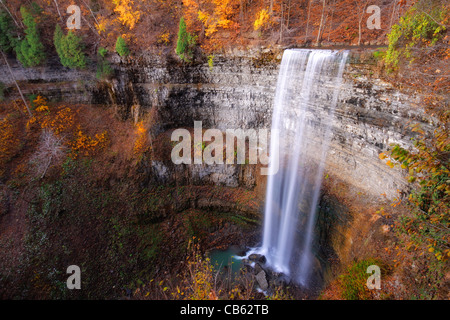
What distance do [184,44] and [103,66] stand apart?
22.8ft

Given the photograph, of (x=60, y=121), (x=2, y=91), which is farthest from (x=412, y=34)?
(x=2, y=91)

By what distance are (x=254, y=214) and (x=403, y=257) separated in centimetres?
942

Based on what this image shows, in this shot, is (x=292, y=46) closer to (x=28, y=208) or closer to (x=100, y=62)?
(x=100, y=62)

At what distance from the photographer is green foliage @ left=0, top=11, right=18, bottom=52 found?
1631cm

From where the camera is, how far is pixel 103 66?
17094 millimetres

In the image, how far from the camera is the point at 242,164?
16844 mm

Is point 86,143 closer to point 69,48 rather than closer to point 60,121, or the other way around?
point 60,121

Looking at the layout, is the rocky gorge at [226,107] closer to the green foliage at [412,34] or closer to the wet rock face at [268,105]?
the wet rock face at [268,105]

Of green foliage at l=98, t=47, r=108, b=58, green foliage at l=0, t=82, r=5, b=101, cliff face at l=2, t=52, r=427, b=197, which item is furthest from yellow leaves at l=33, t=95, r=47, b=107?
green foliage at l=98, t=47, r=108, b=58

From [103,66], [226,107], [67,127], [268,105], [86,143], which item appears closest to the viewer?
[268,105]

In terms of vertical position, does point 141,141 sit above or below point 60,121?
below

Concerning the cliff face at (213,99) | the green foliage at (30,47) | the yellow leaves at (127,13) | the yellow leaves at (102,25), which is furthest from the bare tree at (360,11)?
the green foliage at (30,47)

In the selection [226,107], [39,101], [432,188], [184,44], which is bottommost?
[432,188]

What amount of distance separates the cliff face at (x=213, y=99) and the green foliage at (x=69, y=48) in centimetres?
106
